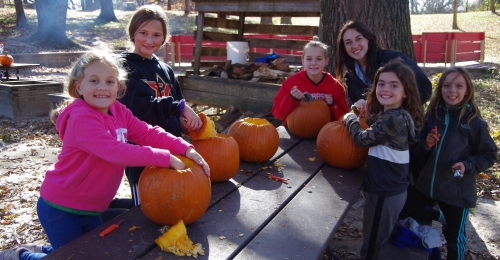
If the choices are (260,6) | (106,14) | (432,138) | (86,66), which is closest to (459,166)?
(432,138)

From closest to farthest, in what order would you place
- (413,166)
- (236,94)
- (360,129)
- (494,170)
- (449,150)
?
1. (360,129)
2. (449,150)
3. (413,166)
4. (494,170)
5. (236,94)

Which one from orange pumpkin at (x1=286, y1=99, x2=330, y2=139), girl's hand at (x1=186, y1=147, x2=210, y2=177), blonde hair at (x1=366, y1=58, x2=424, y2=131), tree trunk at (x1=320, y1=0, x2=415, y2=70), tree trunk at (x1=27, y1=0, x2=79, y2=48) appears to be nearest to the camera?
girl's hand at (x1=186, y1=147, x2=210, y2=177)

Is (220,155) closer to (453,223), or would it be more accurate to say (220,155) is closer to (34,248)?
(34,248)

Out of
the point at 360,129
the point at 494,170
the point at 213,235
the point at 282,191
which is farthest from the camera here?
the point at 494,170

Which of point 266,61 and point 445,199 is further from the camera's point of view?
point 266,61

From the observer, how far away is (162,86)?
3.11m

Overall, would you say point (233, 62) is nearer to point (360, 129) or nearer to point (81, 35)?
point (360, 129)

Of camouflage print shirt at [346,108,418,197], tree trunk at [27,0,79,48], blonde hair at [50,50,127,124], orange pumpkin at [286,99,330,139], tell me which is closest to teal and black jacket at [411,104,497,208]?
camouflage print shirt at [346,108,418,197]

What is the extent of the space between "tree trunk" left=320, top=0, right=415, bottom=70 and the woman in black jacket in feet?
3.77

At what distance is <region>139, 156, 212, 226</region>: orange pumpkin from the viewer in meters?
2.07

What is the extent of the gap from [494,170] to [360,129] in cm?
314

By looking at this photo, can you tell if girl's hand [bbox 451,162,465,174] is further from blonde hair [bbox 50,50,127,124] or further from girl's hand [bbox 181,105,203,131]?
blonde hair [bbox 50,50,127,124]

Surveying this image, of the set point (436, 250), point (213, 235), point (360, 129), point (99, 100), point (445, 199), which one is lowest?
point (436, 250)

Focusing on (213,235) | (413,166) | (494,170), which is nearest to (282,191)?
(213,235)
